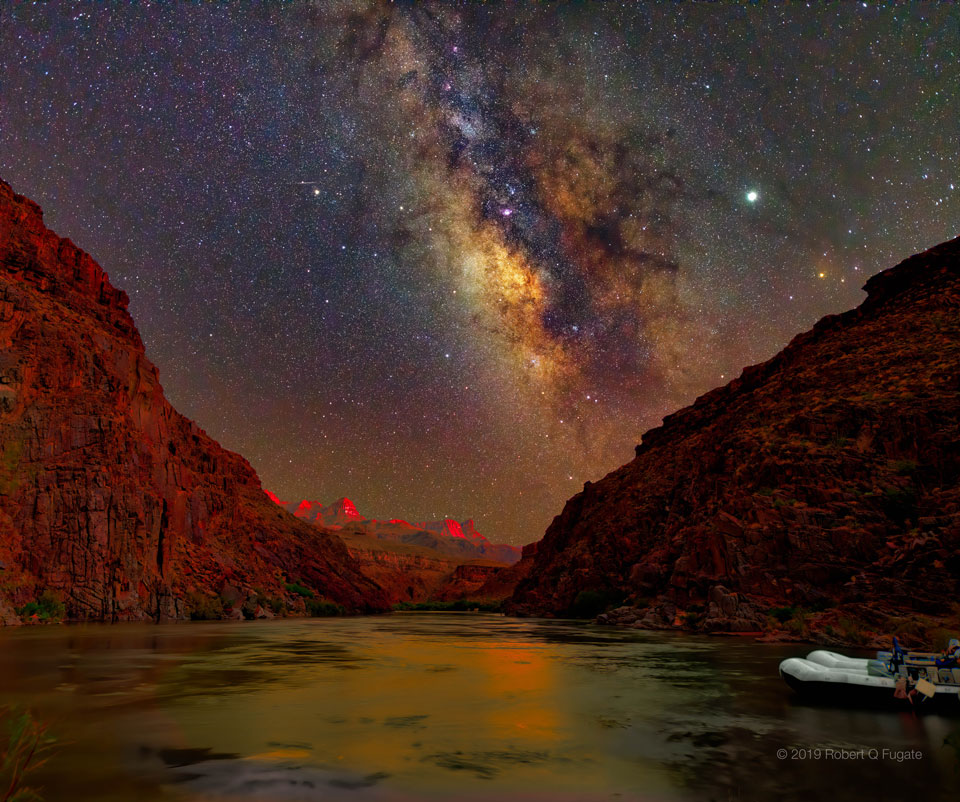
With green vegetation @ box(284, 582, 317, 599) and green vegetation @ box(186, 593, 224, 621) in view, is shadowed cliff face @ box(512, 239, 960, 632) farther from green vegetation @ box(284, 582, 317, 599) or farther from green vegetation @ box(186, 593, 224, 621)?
green vegetation @ box(186, 593, 224, 621)

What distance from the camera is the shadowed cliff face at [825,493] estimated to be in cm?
3944

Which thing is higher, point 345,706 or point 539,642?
point 345,706

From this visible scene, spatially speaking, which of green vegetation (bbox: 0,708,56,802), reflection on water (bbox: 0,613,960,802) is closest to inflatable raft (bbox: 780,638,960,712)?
reflection on water (bbox: 0,613,960,802)

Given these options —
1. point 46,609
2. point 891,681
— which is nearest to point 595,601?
point 46,609

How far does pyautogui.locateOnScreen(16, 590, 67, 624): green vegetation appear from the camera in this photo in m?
46.0

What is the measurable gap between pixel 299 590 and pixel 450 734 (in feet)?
280

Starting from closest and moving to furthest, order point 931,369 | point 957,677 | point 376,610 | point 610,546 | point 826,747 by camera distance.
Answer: point 826,747, point 957,677, point 931,369, point 610,546, point 376,610

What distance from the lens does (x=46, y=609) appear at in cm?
4731

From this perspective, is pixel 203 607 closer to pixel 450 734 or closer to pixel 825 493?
pixel 825 493

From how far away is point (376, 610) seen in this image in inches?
4434

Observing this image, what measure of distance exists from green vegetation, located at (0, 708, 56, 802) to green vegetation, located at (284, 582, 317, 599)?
79.8 meters

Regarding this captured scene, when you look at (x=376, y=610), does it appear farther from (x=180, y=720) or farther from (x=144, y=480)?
(x=180, y=720)

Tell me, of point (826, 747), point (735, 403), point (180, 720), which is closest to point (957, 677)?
point (826, 747)

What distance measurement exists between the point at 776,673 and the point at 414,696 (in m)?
14.0
